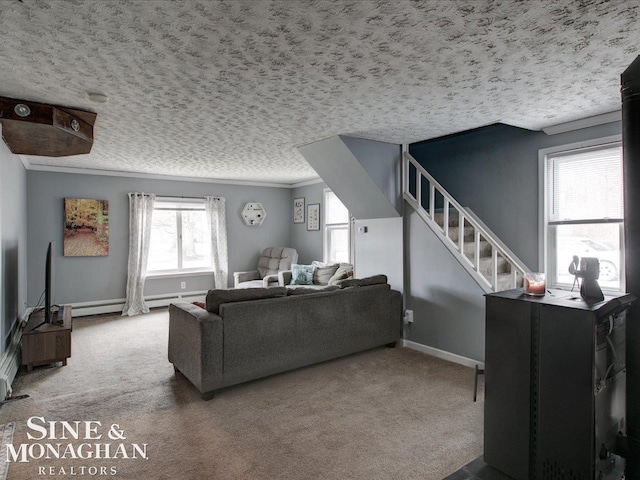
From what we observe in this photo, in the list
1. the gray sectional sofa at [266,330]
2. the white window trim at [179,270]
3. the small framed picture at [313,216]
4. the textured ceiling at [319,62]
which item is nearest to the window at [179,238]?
the white window trim at [179,270]

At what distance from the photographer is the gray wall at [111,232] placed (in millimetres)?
5523

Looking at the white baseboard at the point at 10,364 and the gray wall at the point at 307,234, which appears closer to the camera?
the white baseboard at the point at 10,364

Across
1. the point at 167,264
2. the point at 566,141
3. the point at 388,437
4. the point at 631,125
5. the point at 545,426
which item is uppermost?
the point at 566,141

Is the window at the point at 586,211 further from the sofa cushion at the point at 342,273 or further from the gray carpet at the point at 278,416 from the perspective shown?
the sofa cushion at the point at 342,273

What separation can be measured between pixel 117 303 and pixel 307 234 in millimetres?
3469

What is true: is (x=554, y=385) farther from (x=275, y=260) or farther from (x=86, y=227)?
(x=86, y=227)

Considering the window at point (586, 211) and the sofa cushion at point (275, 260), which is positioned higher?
the window at point (586, 211)

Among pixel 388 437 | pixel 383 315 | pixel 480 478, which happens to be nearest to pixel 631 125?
pixel 480 478

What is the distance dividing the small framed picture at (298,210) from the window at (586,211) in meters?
4.55

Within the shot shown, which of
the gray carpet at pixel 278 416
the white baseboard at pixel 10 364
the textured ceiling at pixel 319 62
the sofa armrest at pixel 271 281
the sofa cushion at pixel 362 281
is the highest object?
the textured ceiling at pixel 319 62

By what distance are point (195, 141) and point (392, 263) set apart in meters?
2.60

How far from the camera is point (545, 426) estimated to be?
5.97 feet

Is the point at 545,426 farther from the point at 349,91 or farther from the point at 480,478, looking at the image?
the point at 349,91

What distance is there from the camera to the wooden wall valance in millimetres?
2822
